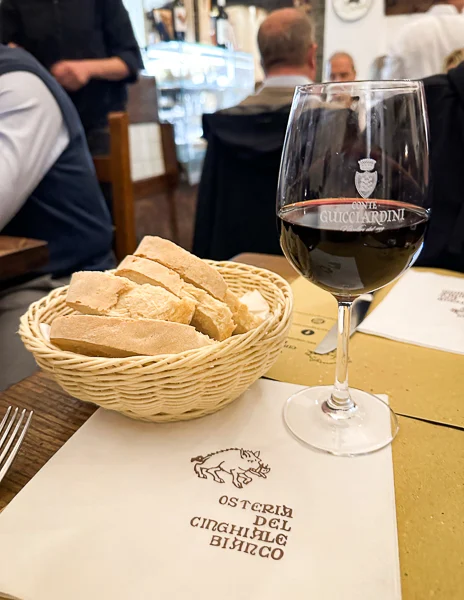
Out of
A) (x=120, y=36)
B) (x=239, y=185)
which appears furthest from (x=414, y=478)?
(x=120, y=36)

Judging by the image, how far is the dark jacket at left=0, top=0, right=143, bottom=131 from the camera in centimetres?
215

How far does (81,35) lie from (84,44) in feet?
0.12

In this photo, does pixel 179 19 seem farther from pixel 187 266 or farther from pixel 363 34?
pixel 187 266

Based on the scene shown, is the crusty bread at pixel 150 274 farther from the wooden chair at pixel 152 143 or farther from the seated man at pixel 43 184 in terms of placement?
the wooden chair at pixel 152 143

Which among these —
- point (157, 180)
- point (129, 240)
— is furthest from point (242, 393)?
point (157, 180)

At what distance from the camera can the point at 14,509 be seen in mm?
428

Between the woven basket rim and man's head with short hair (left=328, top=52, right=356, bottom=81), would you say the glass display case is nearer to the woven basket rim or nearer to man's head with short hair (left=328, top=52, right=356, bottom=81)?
man's head with short hair (left=328, top=52, right=356, bottom=81)

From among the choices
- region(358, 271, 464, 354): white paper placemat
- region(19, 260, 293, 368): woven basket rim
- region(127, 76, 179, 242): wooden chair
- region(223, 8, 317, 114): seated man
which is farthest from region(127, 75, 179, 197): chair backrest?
region(19, 260, 293, 368): woven basket rim

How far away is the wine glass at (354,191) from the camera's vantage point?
1.52ft

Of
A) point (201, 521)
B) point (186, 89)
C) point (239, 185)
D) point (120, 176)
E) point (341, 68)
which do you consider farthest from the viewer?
point (341, 68)

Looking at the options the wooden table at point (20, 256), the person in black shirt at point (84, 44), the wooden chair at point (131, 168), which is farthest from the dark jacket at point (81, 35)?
the wooden table at point (20, 256)

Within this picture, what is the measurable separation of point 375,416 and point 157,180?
2.71 metres

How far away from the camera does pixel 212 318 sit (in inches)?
22.0

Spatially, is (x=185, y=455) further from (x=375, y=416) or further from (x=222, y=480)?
(x=375, y=416)
